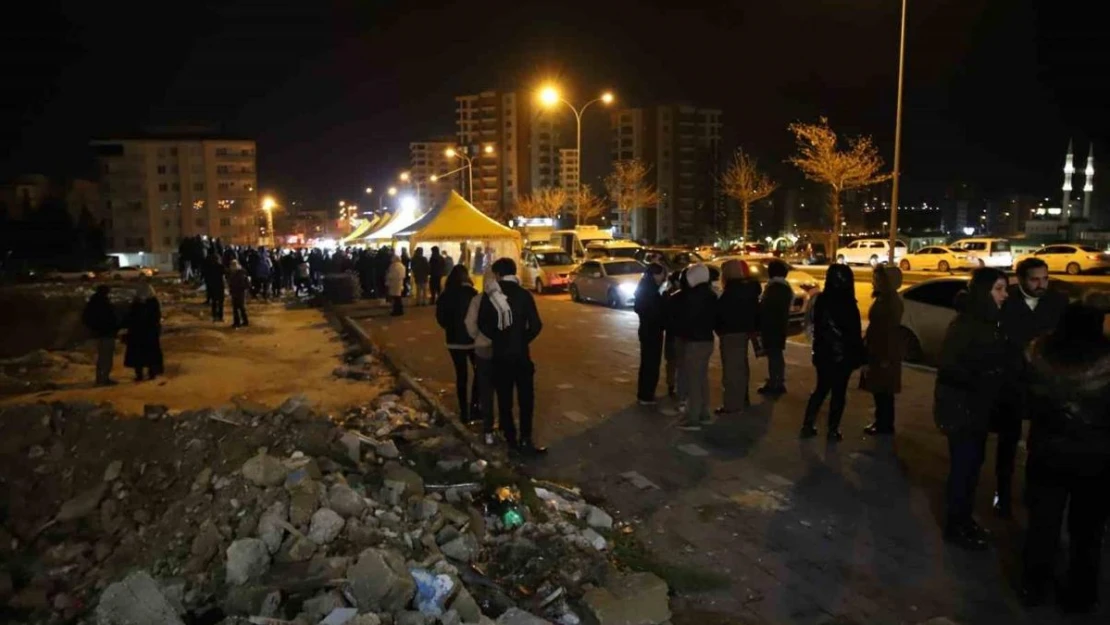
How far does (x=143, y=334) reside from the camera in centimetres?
1244

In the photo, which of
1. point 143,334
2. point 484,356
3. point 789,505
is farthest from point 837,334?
point 143,334

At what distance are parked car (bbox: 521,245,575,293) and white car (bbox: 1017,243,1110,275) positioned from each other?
2035 cm

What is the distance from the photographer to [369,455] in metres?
7.06

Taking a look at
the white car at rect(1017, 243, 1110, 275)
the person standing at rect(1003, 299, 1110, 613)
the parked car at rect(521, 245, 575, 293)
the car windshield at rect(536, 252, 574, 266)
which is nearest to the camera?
the person standing at rect(1003, 299, 1110, 613)

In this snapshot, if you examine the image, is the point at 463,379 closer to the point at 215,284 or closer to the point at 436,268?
the point at 436,268

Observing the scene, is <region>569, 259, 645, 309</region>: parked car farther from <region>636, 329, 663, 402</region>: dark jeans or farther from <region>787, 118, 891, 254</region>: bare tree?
<region>787, 118, 891, 254</region>: bare tree

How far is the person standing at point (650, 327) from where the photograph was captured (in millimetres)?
9516

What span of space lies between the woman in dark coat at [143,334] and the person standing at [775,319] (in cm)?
923

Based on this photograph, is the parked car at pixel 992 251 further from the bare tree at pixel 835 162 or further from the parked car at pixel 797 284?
the parked car at pixel 797 284

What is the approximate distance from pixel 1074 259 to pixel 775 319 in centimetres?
3115

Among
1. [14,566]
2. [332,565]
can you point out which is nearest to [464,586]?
[332,565]

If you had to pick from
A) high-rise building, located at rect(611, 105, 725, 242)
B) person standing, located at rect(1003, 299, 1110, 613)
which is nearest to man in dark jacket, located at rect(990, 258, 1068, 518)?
person standing, located at rect(1003, 299, 1110, 613)

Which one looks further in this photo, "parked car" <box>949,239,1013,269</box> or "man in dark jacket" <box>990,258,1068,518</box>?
"parked car" <box>949,239,1013,269</box>

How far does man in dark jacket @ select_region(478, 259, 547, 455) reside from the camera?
759cm
